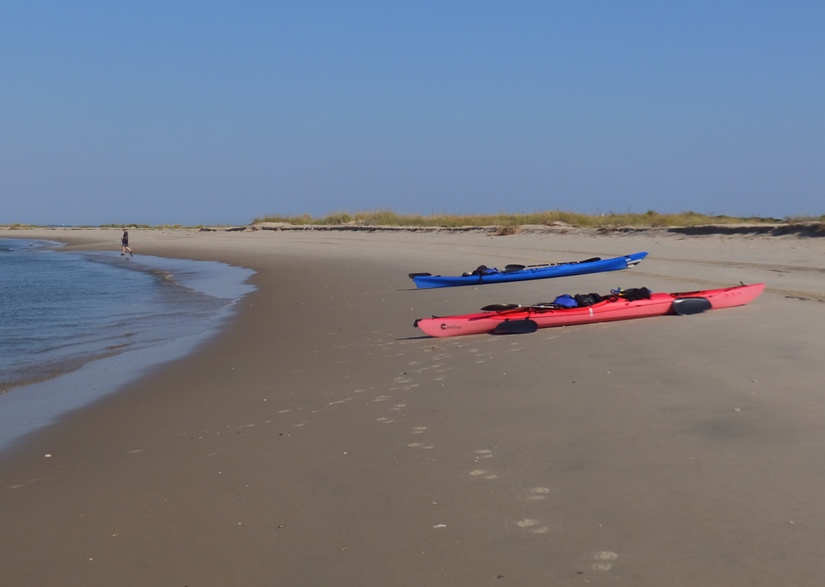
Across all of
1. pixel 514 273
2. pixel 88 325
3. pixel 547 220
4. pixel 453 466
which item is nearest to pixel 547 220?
pixel 547 220

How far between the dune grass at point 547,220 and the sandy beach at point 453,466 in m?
13.9

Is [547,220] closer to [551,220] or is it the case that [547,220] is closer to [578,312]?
[551,220]

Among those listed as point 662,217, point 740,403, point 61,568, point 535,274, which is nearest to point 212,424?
point 61,568

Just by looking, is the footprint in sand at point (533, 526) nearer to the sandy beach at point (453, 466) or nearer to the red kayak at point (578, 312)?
the sandy beach at point (453, 466)

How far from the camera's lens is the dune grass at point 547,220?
80.9 ft

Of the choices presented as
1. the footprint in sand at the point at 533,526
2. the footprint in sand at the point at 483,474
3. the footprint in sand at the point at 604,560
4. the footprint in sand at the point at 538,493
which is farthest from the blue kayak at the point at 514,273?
the footprint in sand at the point at 604,560

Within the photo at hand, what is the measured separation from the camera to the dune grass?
80.9 ft

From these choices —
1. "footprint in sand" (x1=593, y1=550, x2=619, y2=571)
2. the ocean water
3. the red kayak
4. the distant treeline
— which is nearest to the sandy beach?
"footprint in sand" (x1=593, y1=550, x2=619, y2=571)

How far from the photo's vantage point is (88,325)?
12.2 metres

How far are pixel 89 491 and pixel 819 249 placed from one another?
15.0m

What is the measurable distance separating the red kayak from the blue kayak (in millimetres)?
4119

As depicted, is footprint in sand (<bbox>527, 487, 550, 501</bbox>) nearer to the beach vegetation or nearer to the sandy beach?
the sandy beach

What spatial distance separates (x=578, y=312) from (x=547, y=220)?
2128 cm

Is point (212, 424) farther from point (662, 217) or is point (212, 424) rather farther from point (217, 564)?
point (662, 217)
